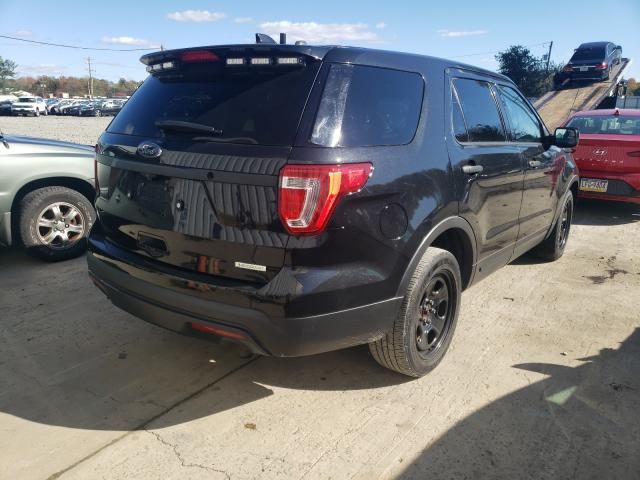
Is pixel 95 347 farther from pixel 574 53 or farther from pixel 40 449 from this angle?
pixel 574 53

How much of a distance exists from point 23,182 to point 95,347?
219 centimetres

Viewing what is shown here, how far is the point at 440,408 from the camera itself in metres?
2.83

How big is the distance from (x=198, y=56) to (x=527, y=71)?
4599cm

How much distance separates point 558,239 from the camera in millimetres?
5387

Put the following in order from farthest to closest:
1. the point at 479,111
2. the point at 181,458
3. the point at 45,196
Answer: the point at 45,196, the point at 479,111, the point at 181,458

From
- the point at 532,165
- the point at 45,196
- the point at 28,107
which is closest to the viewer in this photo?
the point at 532,165

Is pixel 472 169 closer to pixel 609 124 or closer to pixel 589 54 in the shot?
pixel 609 124

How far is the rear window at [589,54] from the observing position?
21656 mm

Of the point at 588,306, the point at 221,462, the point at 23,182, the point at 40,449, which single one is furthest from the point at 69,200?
the point at 588,306

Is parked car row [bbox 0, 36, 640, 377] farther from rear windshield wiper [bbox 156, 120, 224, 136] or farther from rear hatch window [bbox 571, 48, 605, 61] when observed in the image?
rear hatch window [bbox 571, 48, 605, 61]

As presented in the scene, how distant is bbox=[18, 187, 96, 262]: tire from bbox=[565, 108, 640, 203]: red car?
6562mm

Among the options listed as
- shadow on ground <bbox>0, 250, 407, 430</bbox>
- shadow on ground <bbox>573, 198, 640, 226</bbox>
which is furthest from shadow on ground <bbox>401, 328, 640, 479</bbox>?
shadow on ground <bbox>573, 198, 640, 226</bbox>

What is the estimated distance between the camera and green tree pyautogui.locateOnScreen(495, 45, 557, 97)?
4253 centimetres

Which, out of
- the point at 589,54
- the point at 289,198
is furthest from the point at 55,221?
the point at 589,54
